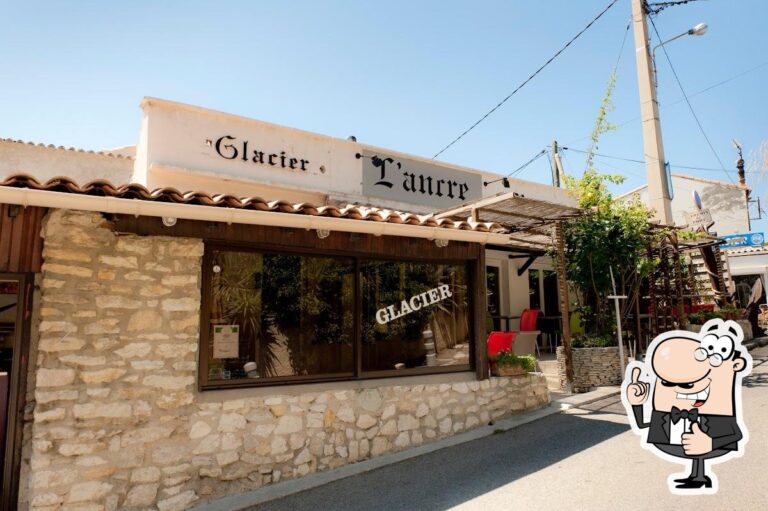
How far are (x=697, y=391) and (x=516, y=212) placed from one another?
194 inches

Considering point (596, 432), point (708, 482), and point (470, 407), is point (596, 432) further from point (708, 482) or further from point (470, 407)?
point (708, 482)

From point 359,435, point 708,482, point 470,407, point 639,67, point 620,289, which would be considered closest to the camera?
point 708,482

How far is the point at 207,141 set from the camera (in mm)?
9398

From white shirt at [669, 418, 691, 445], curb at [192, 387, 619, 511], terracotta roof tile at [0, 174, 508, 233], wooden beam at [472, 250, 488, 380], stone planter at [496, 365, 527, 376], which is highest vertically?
terracotta roof tile at [0, 174, 508, 233]

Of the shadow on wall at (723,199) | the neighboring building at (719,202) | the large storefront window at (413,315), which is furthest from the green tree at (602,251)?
the shadow on wall at (723,199)

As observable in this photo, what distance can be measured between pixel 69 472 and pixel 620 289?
9388 millimetres

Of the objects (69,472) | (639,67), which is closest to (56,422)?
(69,472)

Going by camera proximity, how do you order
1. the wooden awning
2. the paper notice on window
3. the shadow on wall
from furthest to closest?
1. the shadow on wall
2. the wooden awning
3. the paper notice on window

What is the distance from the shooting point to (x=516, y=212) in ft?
27.4

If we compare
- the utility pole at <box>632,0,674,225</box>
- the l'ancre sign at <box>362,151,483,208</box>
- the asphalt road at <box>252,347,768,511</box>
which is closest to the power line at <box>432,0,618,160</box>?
the l'ancre sign at <box>362,151,483,208</box>

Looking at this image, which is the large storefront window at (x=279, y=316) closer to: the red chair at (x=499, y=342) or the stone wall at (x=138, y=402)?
the stone wall at (x=138, y=402)

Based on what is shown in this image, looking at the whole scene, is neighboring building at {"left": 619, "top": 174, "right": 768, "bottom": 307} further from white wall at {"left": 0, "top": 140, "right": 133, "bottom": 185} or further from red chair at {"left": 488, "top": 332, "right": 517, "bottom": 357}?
white wall at {"left": 0, "top": 140, "right": 133, "bottom": 185}

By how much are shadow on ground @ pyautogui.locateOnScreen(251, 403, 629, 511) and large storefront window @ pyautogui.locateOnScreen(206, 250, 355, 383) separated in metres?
1.29

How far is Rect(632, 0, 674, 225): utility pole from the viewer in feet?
43.1
